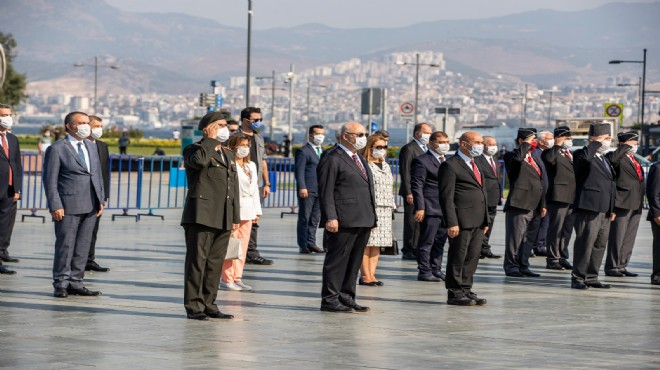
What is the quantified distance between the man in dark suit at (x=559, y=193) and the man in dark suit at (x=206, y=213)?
254 inches

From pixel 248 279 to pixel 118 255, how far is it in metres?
3.47

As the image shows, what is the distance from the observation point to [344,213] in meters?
12.7

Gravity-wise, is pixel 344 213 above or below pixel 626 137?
below

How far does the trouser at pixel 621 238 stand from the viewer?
662 inches

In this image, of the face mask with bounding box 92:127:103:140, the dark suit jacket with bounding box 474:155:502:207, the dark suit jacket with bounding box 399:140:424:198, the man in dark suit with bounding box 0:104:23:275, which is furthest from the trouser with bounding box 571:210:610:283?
the man in dark suit with bounding box 0:104:23:275

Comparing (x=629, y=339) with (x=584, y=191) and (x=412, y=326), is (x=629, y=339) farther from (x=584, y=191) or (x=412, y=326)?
(x=584, y=191)

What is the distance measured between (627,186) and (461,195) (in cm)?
374

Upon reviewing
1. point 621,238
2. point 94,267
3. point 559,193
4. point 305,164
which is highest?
point 305,164

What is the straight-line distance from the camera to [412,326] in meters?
11.7

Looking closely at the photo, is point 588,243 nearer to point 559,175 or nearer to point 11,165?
point 559,175

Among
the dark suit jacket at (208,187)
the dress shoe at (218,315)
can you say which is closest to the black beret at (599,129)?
A: the dark suit jacket at (208,187)

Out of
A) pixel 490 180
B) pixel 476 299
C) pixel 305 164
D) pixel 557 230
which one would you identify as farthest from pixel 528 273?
pixel 305 164

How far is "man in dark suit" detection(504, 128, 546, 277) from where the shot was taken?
17.0 meters

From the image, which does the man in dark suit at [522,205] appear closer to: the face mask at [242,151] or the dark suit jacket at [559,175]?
the dark suit jacket at [559,175]
